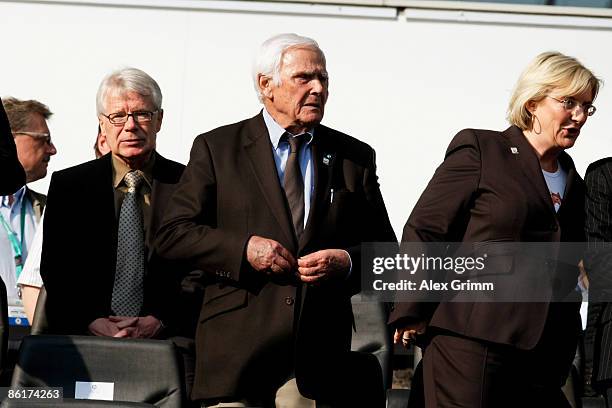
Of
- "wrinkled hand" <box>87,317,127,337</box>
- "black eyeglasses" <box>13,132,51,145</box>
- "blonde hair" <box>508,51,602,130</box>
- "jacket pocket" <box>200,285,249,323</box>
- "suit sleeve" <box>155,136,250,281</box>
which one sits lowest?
"wrinkled hand" <box>87,317,127,337</box>

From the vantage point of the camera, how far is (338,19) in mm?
7426

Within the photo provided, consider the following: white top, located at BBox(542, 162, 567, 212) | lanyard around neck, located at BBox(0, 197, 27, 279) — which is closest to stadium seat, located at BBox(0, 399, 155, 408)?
white top, located at BBox(542, 162, 567, 212)

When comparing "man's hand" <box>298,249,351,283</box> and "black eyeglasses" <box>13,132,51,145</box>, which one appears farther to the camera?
"black eyeglasses" <box>13,132,51,145</box>

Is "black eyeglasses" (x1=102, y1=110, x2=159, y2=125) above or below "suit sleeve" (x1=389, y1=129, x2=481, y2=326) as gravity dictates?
above

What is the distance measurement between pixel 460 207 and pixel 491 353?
49 cm

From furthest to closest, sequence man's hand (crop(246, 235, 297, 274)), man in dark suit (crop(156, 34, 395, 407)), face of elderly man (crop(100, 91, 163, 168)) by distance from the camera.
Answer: face of elderly man (crop(100, 91, 163, 168))
man in dark suit (crop(156, 34, 395, 407))
man's hand (crop(246, 235, 297, 274))

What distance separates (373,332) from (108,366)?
2025 mm

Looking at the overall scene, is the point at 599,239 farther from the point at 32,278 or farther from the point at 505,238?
the point at 32,278

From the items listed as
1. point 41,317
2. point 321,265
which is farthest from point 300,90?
point 41,317

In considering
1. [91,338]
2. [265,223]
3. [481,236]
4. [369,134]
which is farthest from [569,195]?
[369,134]

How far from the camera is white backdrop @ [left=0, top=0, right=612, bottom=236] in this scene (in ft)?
24.0

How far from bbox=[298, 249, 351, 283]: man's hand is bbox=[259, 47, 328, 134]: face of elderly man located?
505 mm

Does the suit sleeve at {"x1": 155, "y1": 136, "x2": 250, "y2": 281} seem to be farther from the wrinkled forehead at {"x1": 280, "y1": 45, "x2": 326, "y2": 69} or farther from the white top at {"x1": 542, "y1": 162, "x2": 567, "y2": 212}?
the white top at {"x1": 542, "y1": 162, "x2": 567, "y2": 212}

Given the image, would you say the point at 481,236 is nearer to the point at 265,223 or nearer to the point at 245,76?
the point at 265,223
